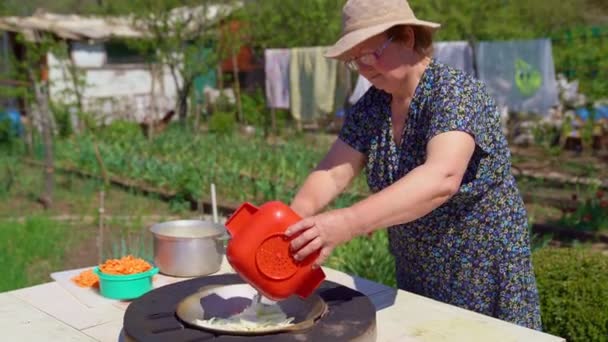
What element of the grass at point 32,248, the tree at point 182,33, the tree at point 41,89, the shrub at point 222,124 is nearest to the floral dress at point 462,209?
the grass at point 32,248

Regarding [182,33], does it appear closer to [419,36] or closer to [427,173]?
Answer: [419,36]

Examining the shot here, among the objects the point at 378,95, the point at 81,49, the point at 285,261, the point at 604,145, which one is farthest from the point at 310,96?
the point at 285,261

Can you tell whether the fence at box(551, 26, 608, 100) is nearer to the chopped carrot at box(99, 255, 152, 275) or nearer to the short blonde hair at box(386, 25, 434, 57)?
the short blonde hair at box(386, 25, 434, 57)

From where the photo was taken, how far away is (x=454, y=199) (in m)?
1.94

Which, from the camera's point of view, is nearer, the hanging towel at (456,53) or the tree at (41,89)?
the tree at (41,89)

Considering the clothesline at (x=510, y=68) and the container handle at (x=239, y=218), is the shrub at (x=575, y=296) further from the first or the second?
the clothesline at (x=510, y=68)

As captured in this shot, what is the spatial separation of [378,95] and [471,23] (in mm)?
11201

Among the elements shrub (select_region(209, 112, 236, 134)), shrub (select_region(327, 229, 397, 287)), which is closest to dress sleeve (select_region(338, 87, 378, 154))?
shrub (select_region(327, 229, 397, 287))

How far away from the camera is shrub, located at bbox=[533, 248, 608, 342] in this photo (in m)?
2.82

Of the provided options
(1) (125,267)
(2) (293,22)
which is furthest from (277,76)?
(1) (125,267)

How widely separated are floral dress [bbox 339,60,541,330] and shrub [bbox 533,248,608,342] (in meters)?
0.80

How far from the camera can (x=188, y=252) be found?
2268 millimetres

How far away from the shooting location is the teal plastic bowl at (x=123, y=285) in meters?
2.09

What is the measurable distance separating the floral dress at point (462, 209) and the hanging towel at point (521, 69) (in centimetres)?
642
